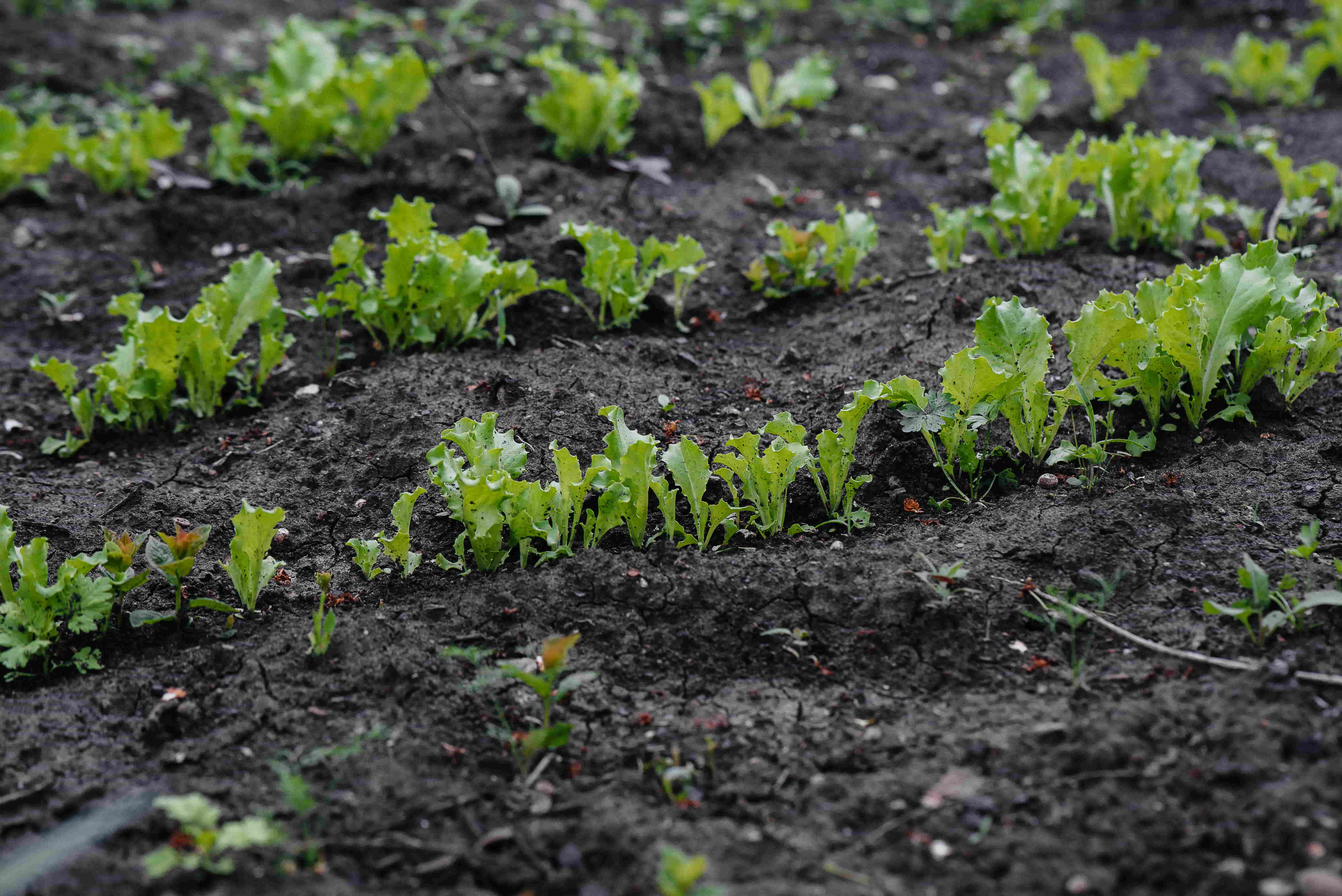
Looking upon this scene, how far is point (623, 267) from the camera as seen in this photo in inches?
131

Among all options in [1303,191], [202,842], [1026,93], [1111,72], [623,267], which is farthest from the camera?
[1026,93]

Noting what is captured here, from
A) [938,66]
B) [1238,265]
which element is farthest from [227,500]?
[938,66]

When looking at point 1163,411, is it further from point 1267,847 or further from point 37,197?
point 37,197

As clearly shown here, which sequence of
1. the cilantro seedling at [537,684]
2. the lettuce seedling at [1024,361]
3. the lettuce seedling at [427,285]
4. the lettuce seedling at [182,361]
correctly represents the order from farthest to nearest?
the lettuce seedling at [427,285] → the lettuce seedling at [182,361] → the lettuce seedling at [1024,361] → the cilantro seedling at [537,684]

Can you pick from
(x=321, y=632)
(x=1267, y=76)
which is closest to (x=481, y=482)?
(x=321, y=632)

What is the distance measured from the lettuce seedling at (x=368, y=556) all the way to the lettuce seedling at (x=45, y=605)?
1.65 feet

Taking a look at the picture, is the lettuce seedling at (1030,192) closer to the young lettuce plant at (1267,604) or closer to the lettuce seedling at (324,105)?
the young lettuce plant at (1267,604)

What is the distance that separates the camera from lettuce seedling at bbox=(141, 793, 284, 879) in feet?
5.08

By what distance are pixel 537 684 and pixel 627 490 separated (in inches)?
25.8

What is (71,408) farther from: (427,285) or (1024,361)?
(1024,361)

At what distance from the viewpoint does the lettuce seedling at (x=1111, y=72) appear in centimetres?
470

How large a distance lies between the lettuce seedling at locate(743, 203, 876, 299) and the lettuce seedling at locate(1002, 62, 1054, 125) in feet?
5.54

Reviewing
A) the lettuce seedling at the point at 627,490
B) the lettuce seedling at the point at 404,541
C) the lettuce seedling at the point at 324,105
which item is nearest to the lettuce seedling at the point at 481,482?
the lettuce seedling at the point at 404,541

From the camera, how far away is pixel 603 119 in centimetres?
438
